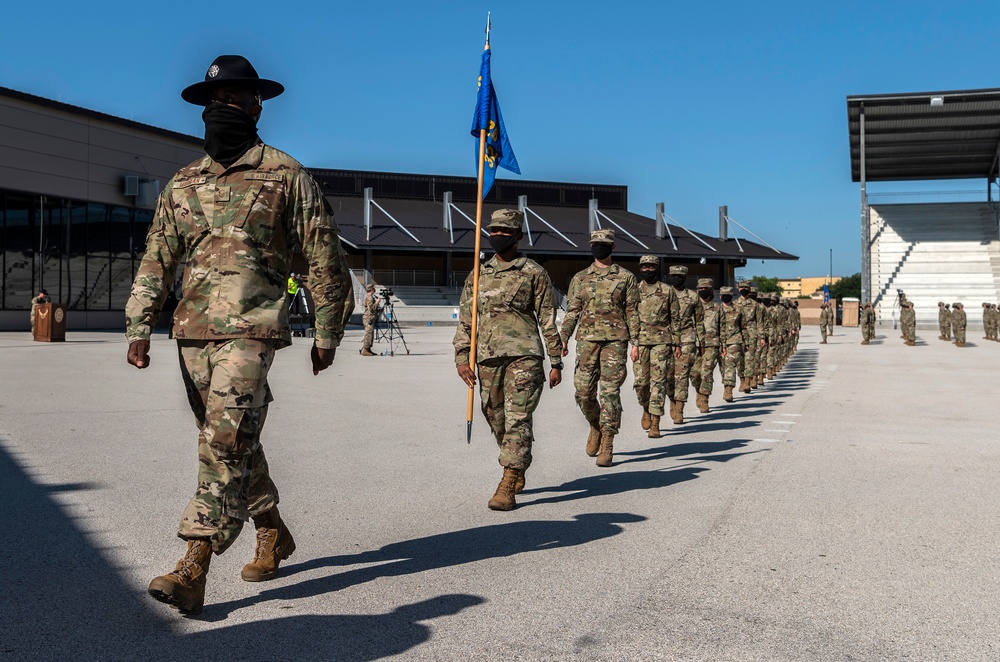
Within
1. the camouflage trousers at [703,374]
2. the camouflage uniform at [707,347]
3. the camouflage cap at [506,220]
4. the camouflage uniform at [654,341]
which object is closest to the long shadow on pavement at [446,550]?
the camouflage cap at [506,220]

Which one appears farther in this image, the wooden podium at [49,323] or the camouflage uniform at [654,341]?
the wooden podium at [49,323]

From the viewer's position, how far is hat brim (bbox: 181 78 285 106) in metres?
4.23

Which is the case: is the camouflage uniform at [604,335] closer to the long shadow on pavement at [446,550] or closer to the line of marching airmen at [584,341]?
the line of marching airmen at [584,341]

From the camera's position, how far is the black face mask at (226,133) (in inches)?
167

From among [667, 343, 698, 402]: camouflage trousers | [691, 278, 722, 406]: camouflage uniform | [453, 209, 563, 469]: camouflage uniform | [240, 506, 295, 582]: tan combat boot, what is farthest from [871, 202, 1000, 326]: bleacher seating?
[240, 506, 295, 582]: tan combat boot

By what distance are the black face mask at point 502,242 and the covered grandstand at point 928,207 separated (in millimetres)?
54621

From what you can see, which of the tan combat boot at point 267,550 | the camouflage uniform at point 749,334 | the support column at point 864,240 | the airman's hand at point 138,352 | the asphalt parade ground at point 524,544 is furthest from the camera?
the support column at point 864,240

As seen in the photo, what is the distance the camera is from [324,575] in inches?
182

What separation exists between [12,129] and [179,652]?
35992 mm

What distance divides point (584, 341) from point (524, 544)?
11.8 feet

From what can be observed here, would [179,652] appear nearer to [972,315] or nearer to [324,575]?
[324,575]

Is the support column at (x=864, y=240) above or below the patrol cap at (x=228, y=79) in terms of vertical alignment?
above

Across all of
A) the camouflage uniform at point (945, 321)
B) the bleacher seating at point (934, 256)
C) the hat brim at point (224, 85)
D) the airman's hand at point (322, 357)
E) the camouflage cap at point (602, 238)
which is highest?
the bleacher seating at point (934, 256)

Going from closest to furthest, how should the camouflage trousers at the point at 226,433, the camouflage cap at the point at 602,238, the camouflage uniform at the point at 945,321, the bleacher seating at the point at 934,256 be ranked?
1. the camouflage trousers at the point at 226,433
2. the camouflage cap at the point at 602,238
3. the camouflage uniform at the point at 945,321
4. the bleacher seating at the point at 934,256
